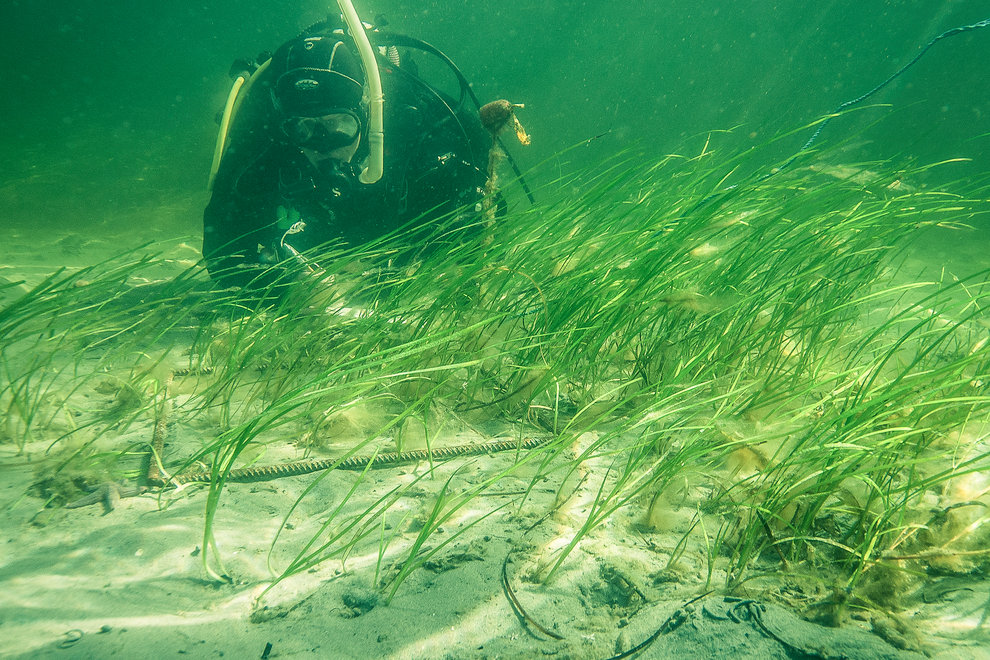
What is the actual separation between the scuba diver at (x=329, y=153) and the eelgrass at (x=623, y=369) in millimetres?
1374

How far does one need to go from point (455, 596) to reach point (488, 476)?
615 millimetres

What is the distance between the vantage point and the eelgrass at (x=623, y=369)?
155cm

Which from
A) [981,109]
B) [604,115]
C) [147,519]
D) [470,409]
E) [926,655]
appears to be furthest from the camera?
[604,115]

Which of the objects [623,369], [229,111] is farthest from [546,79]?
[623,369]

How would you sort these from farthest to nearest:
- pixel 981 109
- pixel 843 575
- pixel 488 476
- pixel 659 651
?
pixel 981 109 → pixel 488 476 → pixel 843 575 → pixel 659 651

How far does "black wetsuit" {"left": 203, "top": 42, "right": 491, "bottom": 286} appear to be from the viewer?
423cm

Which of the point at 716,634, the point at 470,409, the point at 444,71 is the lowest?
the point at 716,634

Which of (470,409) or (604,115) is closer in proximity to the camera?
(470,409)

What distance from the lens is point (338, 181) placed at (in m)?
4.02

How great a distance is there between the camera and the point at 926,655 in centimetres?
98

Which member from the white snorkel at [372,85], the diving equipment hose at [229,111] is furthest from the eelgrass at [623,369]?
the diving equipment hose at [229,111]

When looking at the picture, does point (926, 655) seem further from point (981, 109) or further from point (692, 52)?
point (692, 52)

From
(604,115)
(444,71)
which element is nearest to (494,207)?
(604,115)

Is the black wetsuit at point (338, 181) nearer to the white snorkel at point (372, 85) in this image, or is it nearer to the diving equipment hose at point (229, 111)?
the diving equipment hose at point (229, 111)
